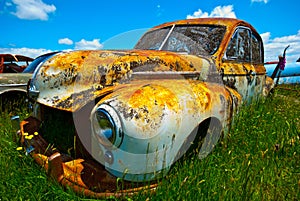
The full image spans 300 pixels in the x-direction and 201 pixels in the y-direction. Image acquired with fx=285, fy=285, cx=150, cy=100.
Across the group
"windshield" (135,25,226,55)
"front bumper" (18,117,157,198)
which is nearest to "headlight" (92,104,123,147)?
"front bumper" (18,117,157,198)

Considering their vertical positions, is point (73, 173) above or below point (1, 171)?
above

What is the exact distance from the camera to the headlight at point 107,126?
196 cm

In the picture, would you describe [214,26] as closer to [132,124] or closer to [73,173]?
[132,124]

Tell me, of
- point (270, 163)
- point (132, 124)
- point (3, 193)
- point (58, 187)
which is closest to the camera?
point (132, 124)

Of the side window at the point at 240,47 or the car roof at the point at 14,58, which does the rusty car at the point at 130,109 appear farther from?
the car roof at the point at 14,58

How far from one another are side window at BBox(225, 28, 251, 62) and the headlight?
2.08 m

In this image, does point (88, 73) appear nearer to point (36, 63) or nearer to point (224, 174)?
point (224, 174)

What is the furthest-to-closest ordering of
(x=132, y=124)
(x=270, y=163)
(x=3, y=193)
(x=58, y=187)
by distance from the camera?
(x=270, y=163) < (x=3, y=193) < (x=58, y=187) < (x=132, y=124)

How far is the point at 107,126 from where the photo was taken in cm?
199

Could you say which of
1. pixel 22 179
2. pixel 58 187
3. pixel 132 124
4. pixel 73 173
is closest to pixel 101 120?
pixel 132 124

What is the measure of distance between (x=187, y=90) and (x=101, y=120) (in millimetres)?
810

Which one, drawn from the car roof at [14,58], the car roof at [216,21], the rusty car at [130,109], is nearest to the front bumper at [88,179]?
the rusty car at [130,109]

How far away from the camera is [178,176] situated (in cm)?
216

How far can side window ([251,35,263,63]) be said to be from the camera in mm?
4426
